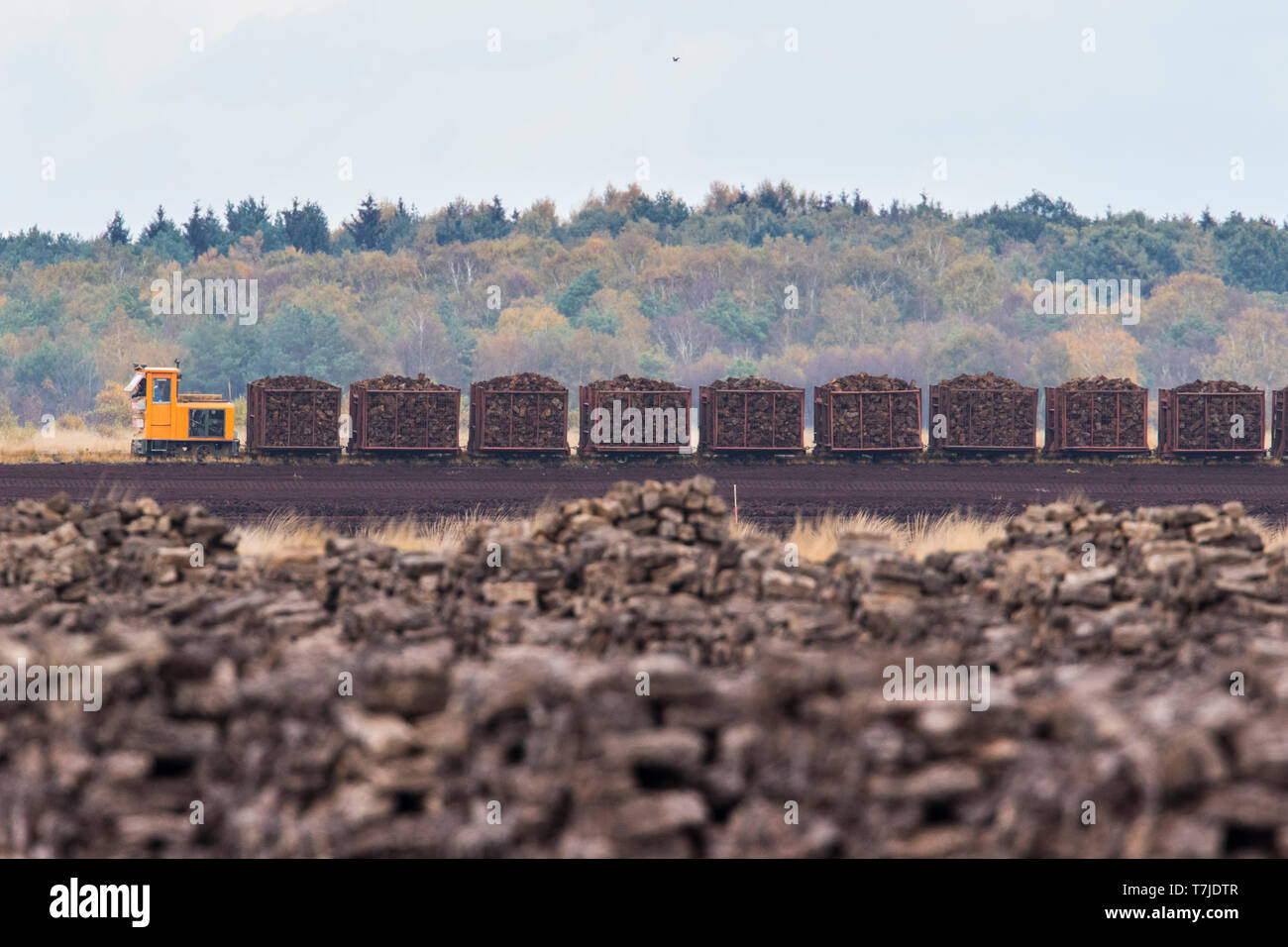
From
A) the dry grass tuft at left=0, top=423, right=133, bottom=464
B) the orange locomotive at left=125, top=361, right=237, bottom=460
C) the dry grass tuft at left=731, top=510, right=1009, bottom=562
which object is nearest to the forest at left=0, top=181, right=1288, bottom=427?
the dry grass tuft at left=0, top=423, right=133, bottom=464

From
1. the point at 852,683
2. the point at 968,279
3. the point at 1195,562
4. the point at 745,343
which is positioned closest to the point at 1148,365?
the point at 968,279

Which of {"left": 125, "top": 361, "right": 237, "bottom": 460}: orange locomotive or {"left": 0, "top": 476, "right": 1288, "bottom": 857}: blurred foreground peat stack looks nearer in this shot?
{"left": 0, "top": 476, "right": 1288, "bottom": 857}: blurred foreground peat stack

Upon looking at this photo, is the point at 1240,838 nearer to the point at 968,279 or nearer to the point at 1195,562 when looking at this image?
the point at 1195,562

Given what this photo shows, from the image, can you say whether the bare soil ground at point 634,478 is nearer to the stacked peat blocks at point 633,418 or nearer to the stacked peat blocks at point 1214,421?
the stacked peat blocks at point 633,418

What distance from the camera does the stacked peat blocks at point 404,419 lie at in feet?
124

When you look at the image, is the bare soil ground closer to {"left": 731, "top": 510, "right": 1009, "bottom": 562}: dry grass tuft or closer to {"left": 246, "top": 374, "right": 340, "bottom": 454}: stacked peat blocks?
{"left": 731, "top": 510, "right": 1009, "bottom": 562}: dry grass tuft

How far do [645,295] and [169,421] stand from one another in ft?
218

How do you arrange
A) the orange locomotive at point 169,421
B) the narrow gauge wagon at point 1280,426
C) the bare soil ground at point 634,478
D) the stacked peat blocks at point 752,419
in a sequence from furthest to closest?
the narrow gauge wagon at point 1280,426 → the stacked peat blocks at point 752,419 → the orange locomotive at point 169,421 → the bare soil ground at point 634,478

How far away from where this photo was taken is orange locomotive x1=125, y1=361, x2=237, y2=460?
121 feet

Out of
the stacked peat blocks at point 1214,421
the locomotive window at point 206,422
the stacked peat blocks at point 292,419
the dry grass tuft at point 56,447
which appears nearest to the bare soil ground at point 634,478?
the stacked peat blocks at point 1214,421

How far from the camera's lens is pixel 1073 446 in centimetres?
3906

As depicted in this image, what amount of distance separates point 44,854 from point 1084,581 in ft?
31.1

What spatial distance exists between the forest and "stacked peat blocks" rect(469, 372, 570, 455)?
37861 mm

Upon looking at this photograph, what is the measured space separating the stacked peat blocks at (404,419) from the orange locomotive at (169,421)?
393 centimetres
